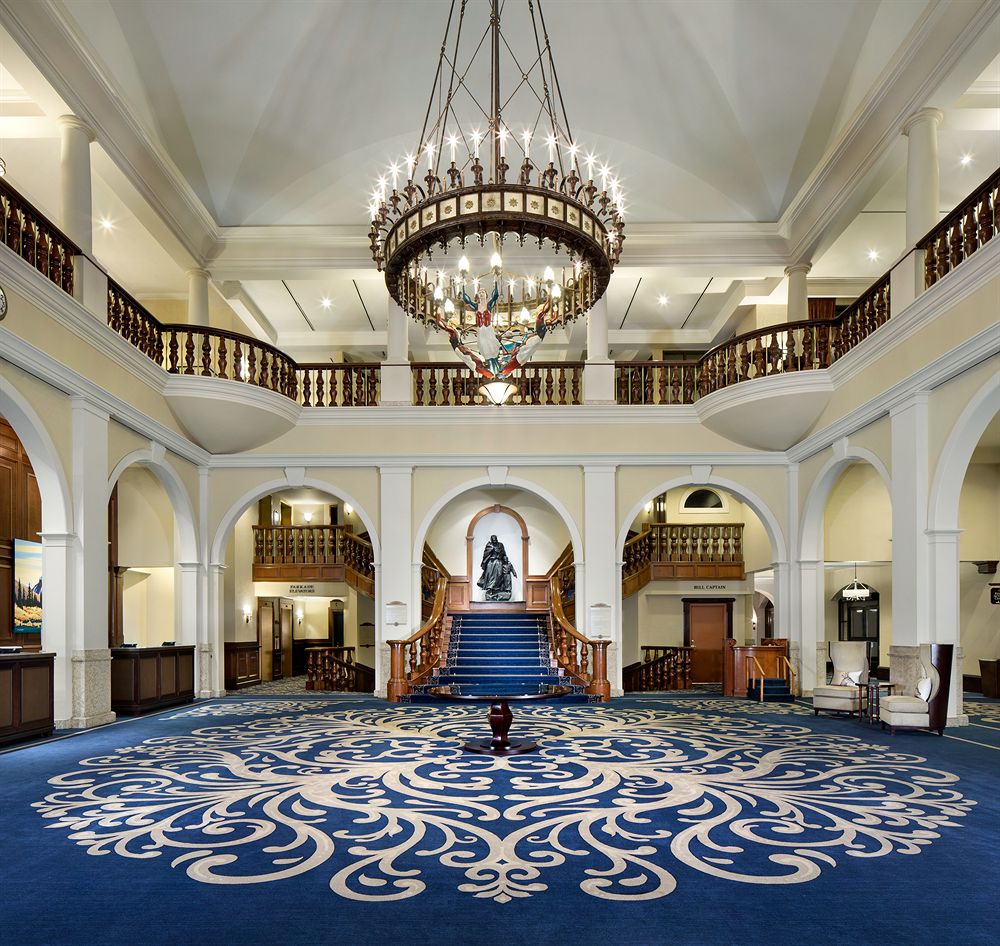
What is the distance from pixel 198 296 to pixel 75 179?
4277 millimetres

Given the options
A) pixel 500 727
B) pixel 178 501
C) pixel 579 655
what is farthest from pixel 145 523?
pixel 500 727

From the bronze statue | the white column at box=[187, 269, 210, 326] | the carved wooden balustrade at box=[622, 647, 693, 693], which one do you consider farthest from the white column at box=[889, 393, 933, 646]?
the white column at box=[187, 269, 210, 326]

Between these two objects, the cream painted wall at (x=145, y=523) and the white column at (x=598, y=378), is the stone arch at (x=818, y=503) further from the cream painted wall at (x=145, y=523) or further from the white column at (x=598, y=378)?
the cream painted wall at (x=145, y=523)

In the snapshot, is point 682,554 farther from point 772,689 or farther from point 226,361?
point 226,361

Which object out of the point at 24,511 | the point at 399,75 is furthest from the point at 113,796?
the point at 399,75

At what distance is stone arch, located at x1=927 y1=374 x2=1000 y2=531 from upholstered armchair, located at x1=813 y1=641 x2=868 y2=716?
6.87ft

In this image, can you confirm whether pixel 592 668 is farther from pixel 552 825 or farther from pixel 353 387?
pixel 552 825

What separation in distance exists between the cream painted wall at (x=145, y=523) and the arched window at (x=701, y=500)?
11.8 meters

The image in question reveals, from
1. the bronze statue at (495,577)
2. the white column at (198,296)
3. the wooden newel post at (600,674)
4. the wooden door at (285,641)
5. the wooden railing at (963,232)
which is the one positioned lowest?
the wooden door at (285,641)

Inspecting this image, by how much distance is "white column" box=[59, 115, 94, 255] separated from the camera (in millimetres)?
9852

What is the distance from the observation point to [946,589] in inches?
366

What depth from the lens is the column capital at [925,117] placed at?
9.81 m

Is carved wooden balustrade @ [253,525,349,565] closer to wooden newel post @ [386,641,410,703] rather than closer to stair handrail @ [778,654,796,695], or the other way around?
wooden newel post @ [386,641,410,703]

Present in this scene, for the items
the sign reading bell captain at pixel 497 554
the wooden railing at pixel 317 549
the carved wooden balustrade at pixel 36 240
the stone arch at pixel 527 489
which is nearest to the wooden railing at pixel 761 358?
the stone arch at pixel 527 489
